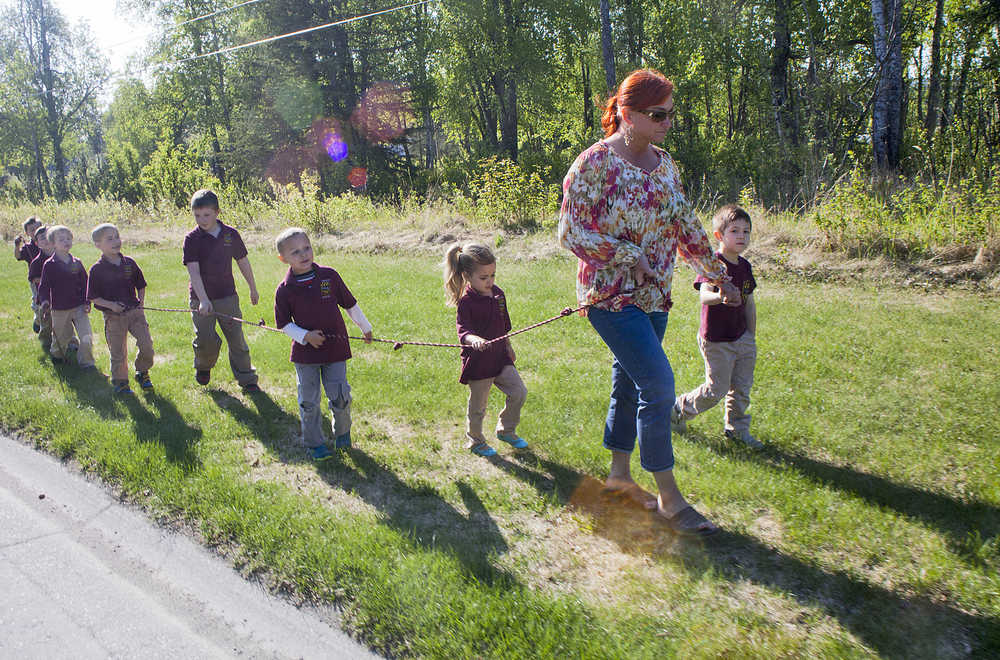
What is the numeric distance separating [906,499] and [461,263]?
2951 mm

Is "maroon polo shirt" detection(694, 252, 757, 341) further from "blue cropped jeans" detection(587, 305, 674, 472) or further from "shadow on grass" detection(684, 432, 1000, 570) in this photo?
"blue cropped jeans" detection(587, 305, 674, 472)

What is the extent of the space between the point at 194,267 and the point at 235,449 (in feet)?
6.08

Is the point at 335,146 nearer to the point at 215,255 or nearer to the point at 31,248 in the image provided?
the point at 31,248

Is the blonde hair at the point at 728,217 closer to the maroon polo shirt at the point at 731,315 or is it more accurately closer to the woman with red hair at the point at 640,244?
the maroon polo shirt at the point at 731,315

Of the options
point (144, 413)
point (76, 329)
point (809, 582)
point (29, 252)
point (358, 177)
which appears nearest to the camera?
point (809, 582)

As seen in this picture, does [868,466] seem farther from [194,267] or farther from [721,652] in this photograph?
[194,267]

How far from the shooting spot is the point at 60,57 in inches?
1742

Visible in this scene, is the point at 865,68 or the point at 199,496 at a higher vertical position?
the point at 865,68

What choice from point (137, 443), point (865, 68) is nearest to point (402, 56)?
point (865, 68)

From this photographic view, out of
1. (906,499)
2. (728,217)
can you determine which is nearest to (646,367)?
(728,217)

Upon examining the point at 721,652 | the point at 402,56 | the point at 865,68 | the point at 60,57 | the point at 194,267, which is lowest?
the point at 721,652

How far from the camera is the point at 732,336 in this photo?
4.32 m

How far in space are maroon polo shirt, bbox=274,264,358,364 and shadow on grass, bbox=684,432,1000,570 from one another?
2.68m

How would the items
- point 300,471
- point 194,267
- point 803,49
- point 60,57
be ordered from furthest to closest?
point 60,57 < point 803,49 < point 194,267 < point 300,471
